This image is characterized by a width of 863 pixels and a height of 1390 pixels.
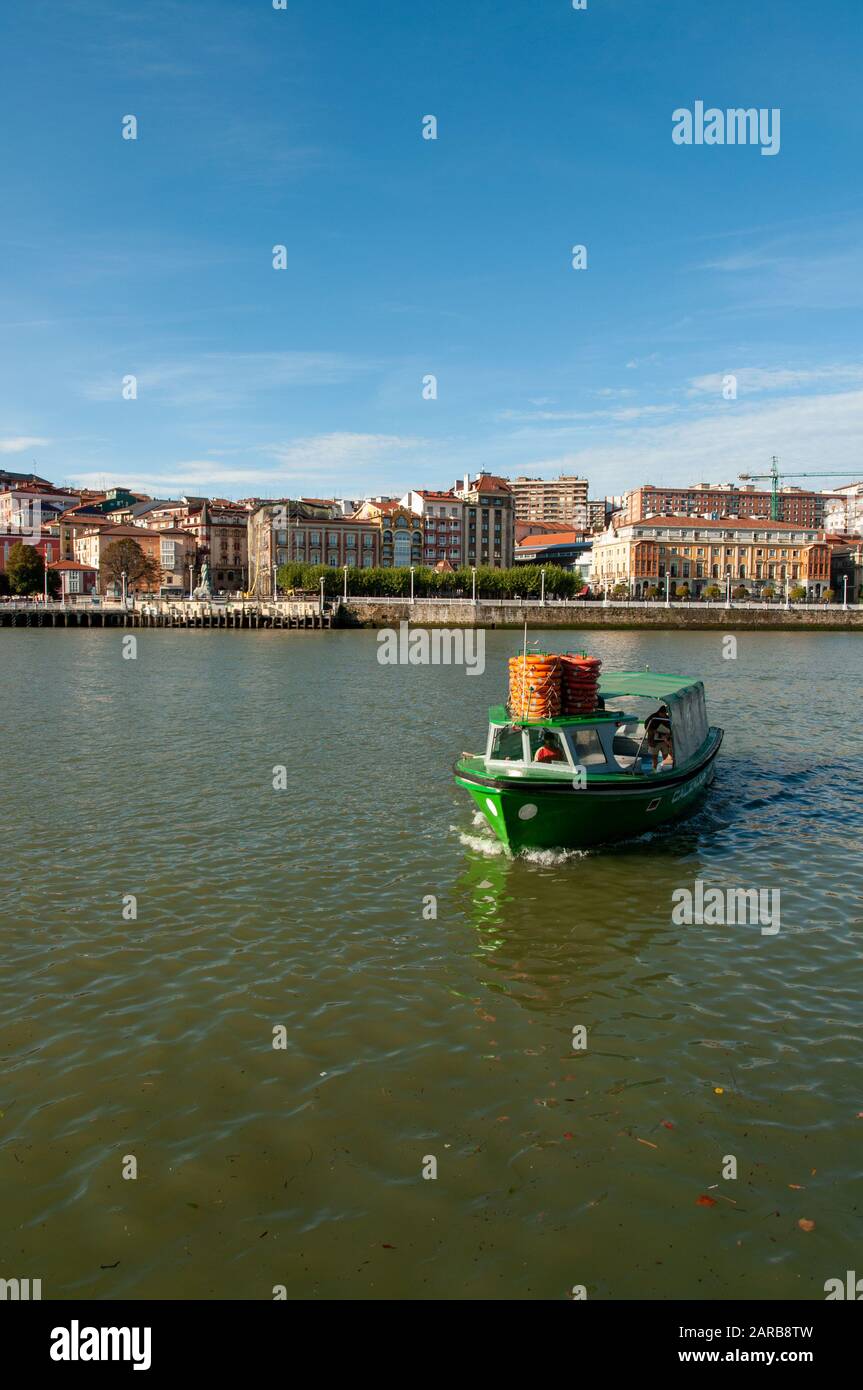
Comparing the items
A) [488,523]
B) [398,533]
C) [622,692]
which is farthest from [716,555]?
[622,692]

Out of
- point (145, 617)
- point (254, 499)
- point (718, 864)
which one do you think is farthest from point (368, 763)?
point (254, 499)

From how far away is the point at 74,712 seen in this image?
35.8 meters

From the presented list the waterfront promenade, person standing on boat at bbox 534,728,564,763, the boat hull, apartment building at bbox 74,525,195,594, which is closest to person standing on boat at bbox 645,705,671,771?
the boat hull

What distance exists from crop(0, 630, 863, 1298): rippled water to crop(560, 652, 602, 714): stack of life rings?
111 inches

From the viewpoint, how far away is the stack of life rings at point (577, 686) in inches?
712

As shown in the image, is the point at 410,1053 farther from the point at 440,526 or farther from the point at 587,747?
the point at 440,526

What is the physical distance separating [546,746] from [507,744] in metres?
0.76

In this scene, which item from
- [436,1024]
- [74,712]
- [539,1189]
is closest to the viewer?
[539,1189]

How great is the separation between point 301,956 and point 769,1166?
6.36 meters

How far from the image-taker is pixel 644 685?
22484 mm
